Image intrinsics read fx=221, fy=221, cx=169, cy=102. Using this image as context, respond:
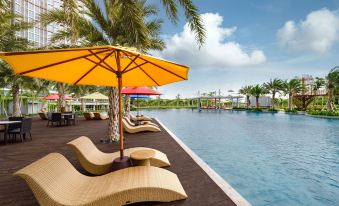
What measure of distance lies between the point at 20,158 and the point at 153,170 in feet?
16.4

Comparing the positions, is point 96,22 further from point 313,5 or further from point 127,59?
point 313,5

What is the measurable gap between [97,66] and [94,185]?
97.2 inches

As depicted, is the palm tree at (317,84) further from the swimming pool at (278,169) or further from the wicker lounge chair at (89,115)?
the wicker lounge chair at (89,115)

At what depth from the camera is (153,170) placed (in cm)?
380

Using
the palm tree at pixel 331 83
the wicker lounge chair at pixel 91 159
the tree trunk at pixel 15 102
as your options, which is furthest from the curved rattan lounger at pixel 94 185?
the palm tree at pixel 331 83

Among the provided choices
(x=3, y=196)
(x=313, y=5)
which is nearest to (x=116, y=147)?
(x=3, y=196)

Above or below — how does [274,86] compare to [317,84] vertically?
above

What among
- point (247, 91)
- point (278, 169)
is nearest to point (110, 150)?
point (278, 169)

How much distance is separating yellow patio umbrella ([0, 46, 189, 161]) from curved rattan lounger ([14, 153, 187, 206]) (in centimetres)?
105

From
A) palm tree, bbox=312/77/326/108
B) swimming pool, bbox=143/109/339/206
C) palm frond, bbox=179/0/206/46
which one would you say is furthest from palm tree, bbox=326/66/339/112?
palm frond, bbox=179/0/206/46

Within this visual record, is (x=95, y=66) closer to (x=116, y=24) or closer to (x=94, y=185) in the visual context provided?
(x=94, y=185)

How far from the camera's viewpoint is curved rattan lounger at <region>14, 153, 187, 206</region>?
2736 mm

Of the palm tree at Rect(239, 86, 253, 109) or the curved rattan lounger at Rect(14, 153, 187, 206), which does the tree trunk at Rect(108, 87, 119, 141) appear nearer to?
the curved rattan lounger at Rect(14, 153, 187, 206)

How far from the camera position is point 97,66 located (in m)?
4.76
